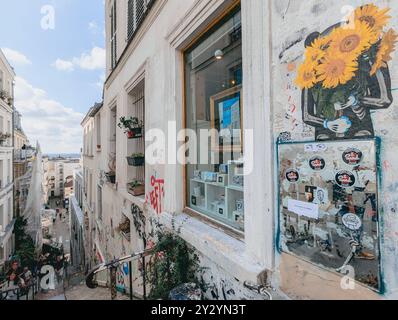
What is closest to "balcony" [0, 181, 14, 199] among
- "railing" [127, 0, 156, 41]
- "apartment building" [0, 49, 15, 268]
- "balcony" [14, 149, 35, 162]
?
"apartment building" [0, 49, 15, 268]

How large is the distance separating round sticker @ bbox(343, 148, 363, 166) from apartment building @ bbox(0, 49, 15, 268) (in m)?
17.1

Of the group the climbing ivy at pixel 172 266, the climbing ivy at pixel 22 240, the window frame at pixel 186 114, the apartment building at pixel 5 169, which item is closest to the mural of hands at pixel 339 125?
the window frame at pixel 186 114

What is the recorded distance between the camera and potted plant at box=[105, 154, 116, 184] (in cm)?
738

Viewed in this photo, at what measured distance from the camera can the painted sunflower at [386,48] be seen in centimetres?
117

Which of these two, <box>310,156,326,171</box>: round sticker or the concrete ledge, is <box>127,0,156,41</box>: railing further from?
the concrete ledge

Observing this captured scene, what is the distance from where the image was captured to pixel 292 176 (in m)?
1.64

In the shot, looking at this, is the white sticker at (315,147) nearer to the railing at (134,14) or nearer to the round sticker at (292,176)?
the round sticker at (292,176)

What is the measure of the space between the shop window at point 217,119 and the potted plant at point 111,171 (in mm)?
4795

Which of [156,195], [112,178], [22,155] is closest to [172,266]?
[156,195]

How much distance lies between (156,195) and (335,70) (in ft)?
10.8

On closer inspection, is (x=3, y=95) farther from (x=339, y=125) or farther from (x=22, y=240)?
(x=339, y=125)

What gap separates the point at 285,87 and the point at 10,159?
1996cm
